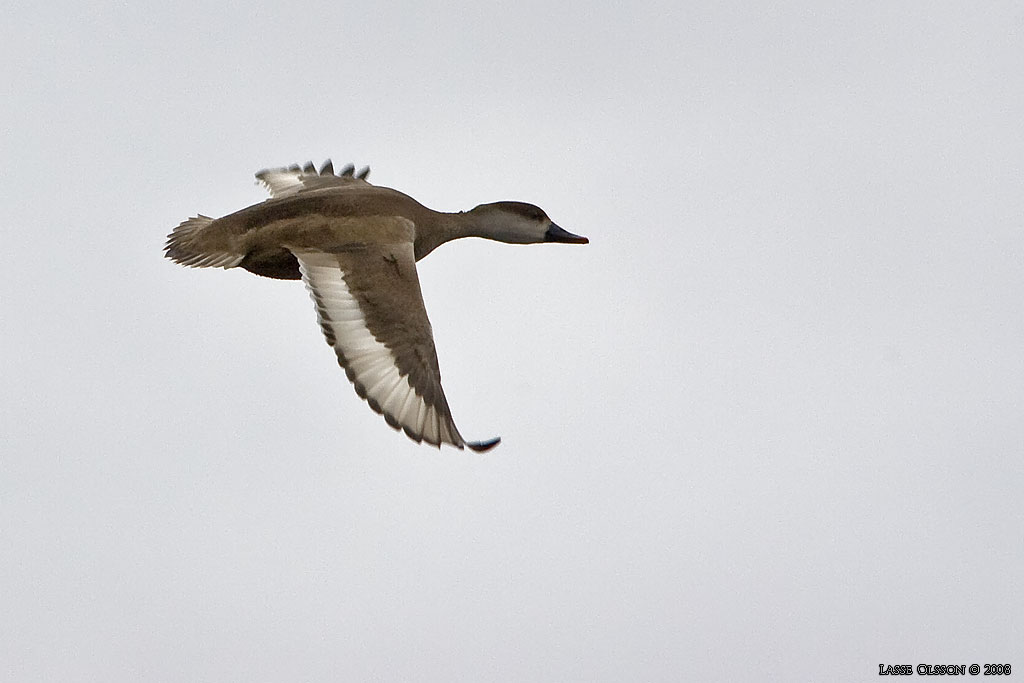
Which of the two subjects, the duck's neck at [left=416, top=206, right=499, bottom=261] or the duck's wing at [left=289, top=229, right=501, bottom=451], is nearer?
the duck's wing at [left=289, top=229, right=501, bottom=451]

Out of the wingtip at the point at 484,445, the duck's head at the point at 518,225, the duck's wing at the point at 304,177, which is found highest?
the duck's wing at the point at 304,177

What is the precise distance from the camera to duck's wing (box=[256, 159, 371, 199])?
16.2 meters

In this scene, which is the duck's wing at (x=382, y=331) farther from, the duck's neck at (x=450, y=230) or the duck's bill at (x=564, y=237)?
the duck's bill at (x=564, y=237)

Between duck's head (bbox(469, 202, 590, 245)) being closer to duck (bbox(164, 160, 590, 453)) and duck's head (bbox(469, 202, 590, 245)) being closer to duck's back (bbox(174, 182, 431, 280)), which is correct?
duck (bbox(164, 160, 590, 453))

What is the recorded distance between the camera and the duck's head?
50.3 ft

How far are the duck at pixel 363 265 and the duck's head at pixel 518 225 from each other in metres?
0.53

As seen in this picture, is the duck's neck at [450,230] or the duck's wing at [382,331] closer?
the duck's wing at [382,331]

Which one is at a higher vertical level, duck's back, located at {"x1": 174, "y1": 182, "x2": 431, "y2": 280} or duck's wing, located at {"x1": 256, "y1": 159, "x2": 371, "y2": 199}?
duck's wing, located at {"x1": 256, "y1": 159, "x2": 371, "y2": 199}

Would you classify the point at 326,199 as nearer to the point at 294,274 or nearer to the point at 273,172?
the point at 294,274

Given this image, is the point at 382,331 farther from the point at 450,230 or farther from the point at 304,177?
the point at 304,177

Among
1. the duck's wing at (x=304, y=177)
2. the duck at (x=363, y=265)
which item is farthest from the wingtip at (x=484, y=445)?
the duck's wing at (x=304, y=177)

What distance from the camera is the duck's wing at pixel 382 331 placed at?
38.3 feet

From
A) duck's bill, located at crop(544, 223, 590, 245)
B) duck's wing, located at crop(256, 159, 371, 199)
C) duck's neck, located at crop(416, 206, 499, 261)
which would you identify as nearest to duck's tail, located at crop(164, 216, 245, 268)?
duck's neck, located at crop(416, 206, 499, 261)

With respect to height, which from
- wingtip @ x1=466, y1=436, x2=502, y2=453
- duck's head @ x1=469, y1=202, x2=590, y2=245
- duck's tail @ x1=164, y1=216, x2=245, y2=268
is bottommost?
wingtip @ x1=466, y1=436, x2=502, y2=453
